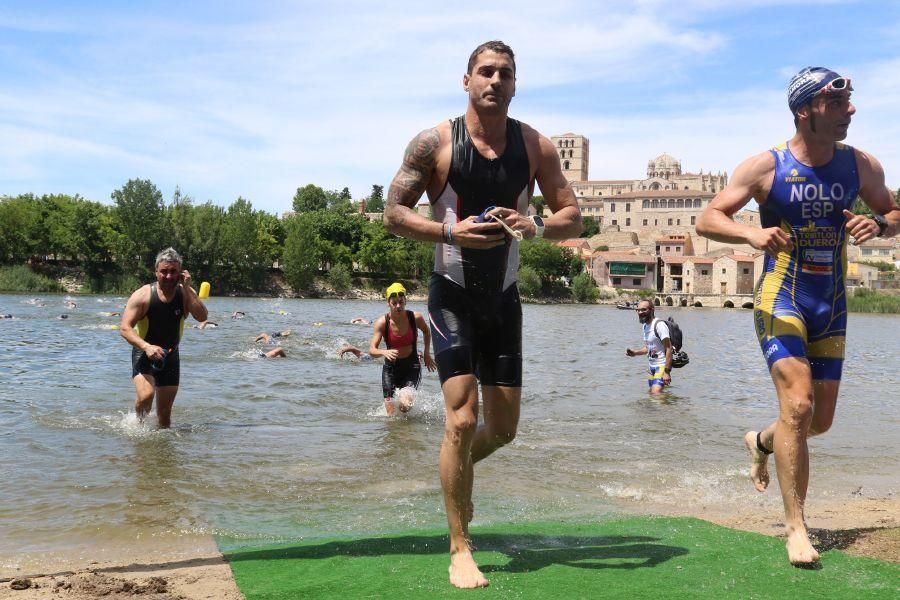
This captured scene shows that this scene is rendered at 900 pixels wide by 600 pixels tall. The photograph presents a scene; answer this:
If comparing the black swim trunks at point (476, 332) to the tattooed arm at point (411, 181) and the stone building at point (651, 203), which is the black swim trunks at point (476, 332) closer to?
the tattooed arm at point (411, 181)

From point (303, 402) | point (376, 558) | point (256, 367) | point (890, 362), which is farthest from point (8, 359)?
point (890, 362)

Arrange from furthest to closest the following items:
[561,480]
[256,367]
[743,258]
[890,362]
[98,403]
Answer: [743,258], [890,362], [256,367], [98,403], [561,480]

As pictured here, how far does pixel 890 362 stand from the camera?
1179 inches

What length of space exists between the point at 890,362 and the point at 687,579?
1169 inches

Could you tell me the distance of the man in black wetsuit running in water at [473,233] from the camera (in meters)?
4.39

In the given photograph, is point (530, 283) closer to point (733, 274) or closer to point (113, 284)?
point (733, 274)

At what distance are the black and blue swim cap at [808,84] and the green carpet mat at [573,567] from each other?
2.65 m

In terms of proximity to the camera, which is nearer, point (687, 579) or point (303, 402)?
point (687, 579)

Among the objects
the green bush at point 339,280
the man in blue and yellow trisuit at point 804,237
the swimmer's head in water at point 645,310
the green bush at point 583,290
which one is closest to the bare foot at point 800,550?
the man in blue and yellow trisuit at point 804,237

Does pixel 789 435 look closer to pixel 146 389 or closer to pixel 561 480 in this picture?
pixel 561 480

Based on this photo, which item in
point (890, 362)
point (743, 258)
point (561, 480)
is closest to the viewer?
point (561, 480)

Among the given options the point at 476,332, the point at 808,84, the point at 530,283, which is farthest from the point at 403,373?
the point at 530,283

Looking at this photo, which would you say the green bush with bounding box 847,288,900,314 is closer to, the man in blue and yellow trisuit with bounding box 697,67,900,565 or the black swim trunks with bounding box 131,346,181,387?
the black swim trunks with bounding box 131,346,181,387

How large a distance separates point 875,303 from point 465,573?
4584 inches
